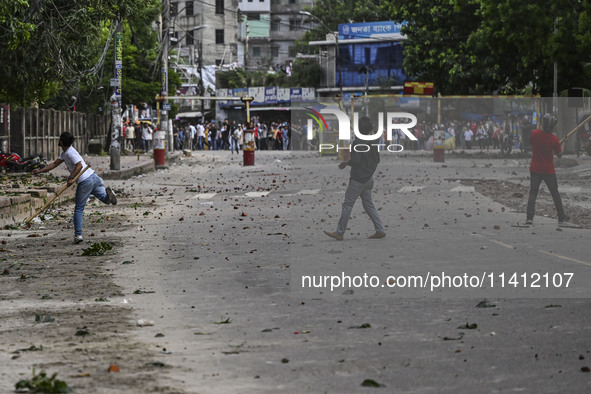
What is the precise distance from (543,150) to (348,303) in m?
8.17

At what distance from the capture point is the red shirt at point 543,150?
16.2m

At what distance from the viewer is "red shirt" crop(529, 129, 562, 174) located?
16.2 m

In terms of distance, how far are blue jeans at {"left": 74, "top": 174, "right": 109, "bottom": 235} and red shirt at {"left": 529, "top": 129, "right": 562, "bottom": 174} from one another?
6740 millimetres

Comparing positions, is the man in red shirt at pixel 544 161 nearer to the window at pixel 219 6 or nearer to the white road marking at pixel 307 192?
the white road marking at pixel 307 192

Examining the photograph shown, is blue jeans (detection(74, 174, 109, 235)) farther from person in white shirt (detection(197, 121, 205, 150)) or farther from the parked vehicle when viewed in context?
person in white shirt (detection(197, 121, 205, 150))

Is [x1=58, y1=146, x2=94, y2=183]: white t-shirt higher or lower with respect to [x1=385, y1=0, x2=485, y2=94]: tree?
lower

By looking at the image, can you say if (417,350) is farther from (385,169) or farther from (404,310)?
(385,169)

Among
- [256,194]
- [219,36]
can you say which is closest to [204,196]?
[256,194]

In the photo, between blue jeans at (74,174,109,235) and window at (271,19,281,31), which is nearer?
blue jeans at (74,174,109,235)

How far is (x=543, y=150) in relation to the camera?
16281 mm

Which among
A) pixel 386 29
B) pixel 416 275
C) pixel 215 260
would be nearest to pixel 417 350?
pixel 416 275

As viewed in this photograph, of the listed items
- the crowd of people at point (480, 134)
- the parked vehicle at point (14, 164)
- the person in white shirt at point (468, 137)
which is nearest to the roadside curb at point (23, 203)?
the parked vehicle at point (14, 164)

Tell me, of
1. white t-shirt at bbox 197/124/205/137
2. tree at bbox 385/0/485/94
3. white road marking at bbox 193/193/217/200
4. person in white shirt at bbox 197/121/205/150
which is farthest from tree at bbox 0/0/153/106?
person in white shirt at bbox 197/121/205/150

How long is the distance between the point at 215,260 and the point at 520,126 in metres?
29.3
